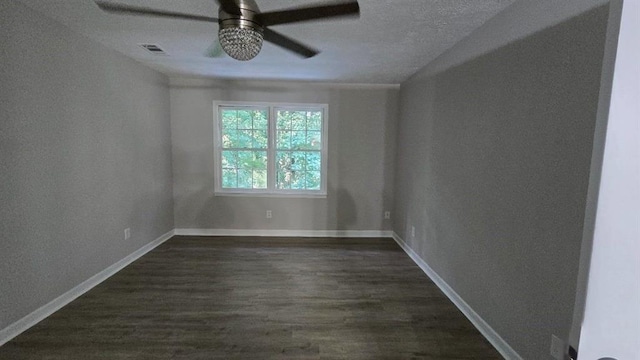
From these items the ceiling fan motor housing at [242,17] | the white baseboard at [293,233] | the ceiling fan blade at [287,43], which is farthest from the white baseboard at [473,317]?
the ceiling fan motor housing at [242,17]

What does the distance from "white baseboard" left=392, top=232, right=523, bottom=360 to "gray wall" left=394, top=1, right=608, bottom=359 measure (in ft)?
0.16

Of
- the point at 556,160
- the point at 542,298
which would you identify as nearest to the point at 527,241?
the point at 542,298

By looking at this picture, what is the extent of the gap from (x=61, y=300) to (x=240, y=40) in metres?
2.64

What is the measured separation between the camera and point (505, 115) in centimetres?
193

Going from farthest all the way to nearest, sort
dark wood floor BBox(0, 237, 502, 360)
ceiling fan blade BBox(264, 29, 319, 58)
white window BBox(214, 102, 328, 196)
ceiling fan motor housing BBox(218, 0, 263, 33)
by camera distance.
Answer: white window BBox(214, 102, 328, 196) → dark wood floor BBox(0, 237, 502, 360) → ceiling fan blade BBox(264, 29, 319, 58) → ceiling fan motor housing BBox(218, 0, 263, 33)

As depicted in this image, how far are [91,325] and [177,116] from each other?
2988mm

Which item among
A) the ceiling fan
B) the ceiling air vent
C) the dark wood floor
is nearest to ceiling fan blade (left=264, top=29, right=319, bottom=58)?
the ceiling fan

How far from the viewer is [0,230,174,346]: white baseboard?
200 cm

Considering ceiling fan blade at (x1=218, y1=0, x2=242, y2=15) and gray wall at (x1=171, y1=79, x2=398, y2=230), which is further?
gray wall at (x1=171, y1=79, x2=398, y2=230)

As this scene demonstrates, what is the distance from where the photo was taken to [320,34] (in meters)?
2.46

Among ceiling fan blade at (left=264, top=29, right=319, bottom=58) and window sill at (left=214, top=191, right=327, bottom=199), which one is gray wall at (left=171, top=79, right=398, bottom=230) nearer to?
window sill at (left=214, top=191, right=327, bottom=199)

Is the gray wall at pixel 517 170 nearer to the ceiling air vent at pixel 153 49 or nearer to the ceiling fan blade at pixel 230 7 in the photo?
the ceiling fan blade at pixel 230 7

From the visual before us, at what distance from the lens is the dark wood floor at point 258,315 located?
1930mm

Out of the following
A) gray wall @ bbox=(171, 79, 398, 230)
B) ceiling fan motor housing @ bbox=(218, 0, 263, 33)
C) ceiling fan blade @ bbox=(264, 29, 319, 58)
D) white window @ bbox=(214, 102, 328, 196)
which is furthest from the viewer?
white window @ bbox=(214, 102, 328, 196)
